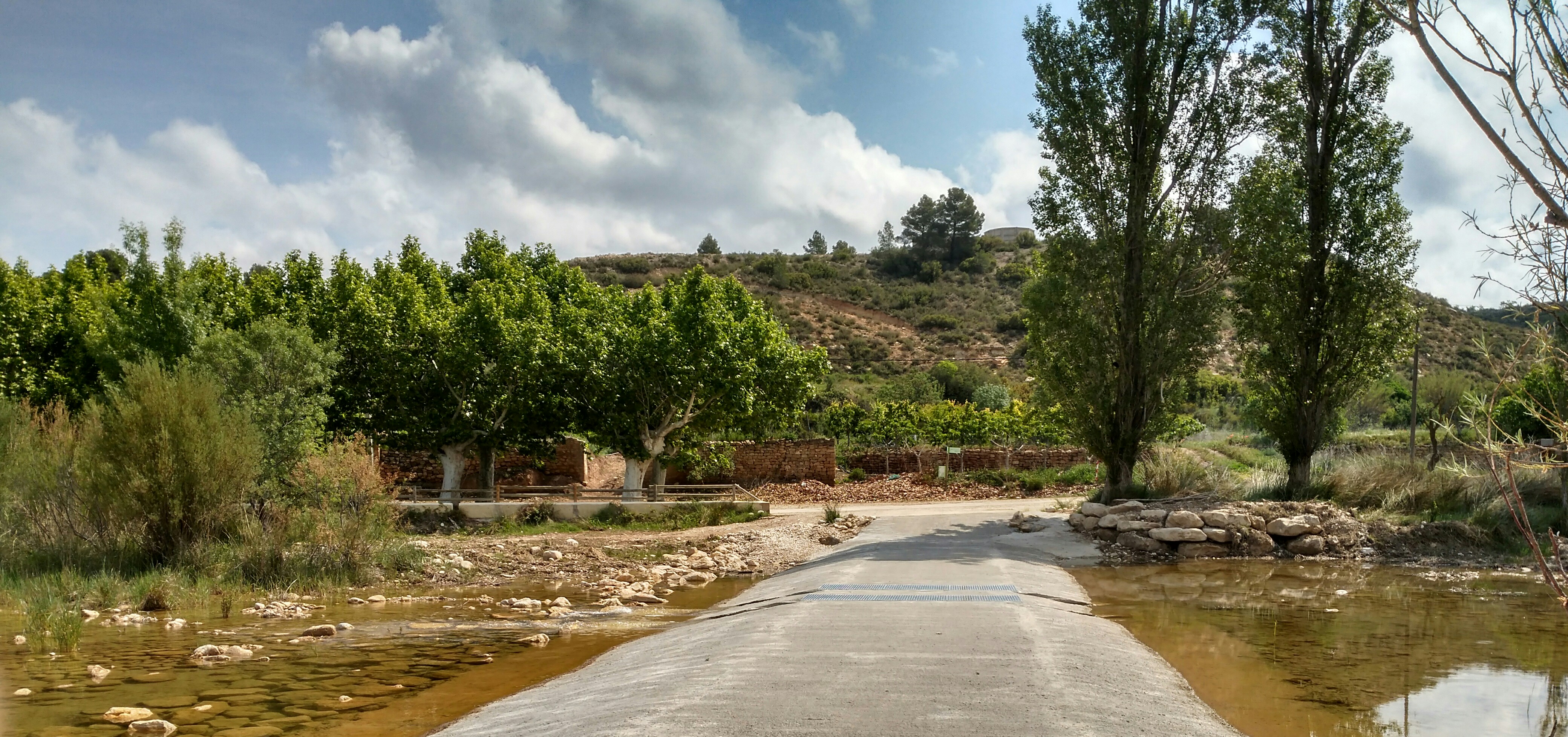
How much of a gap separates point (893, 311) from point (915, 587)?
67024 mm

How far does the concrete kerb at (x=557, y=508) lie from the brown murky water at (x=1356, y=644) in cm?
1116

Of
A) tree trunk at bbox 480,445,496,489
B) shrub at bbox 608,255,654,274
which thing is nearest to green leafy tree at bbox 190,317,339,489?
tree trunk at bbox 480,445,496,489

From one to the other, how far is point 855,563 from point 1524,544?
1276cm

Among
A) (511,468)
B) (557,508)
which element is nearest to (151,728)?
(557,508)

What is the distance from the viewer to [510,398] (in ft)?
81.7

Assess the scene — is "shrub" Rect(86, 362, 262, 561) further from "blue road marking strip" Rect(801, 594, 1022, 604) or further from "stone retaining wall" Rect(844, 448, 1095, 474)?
"stone retaining wall" Rect(844, 448, 1095, 474)

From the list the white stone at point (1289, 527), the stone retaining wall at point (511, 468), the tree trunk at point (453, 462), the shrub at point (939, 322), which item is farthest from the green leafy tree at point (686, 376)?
the shrub at point (939, 322)

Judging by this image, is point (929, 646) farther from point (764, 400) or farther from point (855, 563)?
point (764, 400)

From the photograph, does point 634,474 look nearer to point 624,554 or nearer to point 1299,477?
point 624,554

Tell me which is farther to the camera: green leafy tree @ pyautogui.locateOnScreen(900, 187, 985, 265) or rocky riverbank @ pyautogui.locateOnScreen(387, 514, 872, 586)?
green leafy tree @ pyautogui.locateOnScreen(900, 187, 985, 265)

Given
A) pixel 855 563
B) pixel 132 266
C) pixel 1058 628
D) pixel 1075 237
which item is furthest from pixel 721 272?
pixel 1058 628

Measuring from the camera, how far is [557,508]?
23.6m

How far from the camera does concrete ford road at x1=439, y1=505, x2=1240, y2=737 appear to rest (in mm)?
6449

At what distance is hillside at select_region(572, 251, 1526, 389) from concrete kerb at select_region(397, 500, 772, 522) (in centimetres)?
3700
